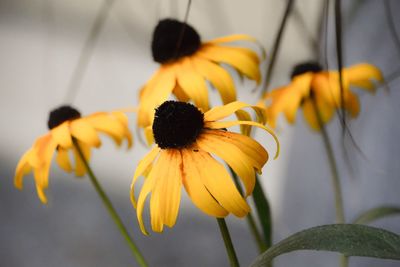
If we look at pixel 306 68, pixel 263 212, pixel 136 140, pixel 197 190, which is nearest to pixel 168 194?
pixel 197 190

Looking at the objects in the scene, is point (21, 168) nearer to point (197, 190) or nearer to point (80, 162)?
point (80, 162)

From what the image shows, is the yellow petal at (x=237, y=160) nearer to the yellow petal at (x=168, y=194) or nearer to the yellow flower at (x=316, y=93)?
the yellow petal at (x=168, y=194)

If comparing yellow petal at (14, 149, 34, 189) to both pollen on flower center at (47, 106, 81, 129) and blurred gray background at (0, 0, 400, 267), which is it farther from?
blurred gray background at (0, 0, 400, 267)

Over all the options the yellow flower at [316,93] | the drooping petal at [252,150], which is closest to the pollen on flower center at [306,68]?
the yellow flower at [316,93]

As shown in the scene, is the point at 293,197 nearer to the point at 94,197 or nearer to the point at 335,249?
the point at 94,197

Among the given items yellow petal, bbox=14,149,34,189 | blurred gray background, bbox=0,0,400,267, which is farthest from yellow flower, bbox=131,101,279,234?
blurred gray background, bbox=0,0,400,267

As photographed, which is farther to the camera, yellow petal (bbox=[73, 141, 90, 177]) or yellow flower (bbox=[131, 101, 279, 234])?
yellow petal (bbox=[73, 141, 90, 177])
